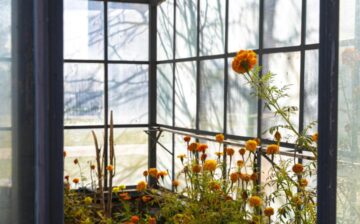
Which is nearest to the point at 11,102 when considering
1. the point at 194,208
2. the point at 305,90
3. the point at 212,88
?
the point at 194,208

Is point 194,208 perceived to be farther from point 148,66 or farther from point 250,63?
point 148,66

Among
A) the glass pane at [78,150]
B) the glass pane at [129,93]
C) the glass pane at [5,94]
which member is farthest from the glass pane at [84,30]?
the glass pane at [5,94]

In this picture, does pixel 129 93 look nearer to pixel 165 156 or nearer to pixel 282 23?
pixel 165 156

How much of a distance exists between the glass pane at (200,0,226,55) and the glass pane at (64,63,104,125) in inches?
67.1

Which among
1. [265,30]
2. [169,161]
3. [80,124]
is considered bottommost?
[169,161]

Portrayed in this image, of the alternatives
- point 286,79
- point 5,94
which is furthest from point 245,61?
point 286,79

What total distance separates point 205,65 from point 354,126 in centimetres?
446

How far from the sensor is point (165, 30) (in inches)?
277

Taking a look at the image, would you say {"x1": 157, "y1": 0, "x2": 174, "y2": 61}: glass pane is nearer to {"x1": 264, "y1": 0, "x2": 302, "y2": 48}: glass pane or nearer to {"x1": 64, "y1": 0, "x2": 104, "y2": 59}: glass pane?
{"x1": 64, "y1": 0, "x2": 104, "y2": 59}: glass pane

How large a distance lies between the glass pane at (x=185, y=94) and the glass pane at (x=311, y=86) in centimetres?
215

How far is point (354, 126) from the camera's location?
1509mm

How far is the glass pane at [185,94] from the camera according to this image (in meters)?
6.24

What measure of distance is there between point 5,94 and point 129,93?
625 cm

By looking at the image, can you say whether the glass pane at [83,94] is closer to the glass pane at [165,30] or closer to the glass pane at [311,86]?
the glass pane at [165,30]
